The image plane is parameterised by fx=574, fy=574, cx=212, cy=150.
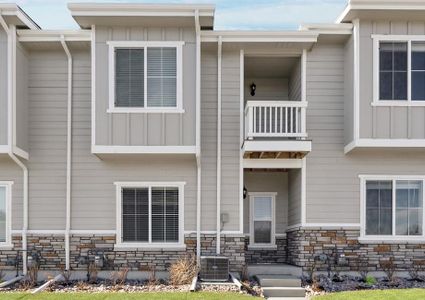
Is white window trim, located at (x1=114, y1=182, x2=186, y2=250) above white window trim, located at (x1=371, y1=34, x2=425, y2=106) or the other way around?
the other way around

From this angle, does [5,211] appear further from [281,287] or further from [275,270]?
[281,287]

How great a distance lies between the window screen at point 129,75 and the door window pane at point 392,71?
5595 millimetres

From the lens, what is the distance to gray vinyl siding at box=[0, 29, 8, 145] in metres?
13.2

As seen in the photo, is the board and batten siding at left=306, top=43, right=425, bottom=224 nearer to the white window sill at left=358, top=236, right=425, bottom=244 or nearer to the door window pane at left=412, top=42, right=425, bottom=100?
the white window sill at left=358, top=236, right=425, bottom=244

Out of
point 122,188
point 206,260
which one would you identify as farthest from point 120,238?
point 206,260

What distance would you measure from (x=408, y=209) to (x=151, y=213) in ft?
20.5

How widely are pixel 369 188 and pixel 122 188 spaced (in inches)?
238

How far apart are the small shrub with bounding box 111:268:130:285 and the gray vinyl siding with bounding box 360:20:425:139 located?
6.41 metres

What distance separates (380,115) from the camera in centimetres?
1329

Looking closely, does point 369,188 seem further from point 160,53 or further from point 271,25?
point 160,53

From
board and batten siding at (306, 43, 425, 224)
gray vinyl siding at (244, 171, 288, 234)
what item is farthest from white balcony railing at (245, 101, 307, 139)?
gray vinyl siding at (244, 171, 288, 234)

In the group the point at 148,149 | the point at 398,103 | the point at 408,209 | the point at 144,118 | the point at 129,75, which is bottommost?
the point at 408,209

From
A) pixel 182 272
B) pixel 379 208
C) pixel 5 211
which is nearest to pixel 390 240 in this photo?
pixel 379 208

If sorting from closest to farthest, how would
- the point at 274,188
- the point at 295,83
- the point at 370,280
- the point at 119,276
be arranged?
the point at 370,280 < the point at 119,276 < the point at 295,83 < the point at 274,188
